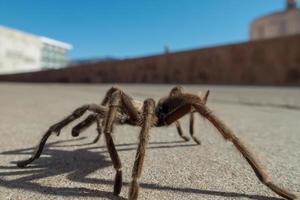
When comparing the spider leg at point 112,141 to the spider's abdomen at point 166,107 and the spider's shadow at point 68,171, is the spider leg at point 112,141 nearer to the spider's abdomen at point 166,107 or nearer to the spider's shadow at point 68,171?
the spider's shadow at point 68,171

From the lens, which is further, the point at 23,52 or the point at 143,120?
the point at 23,52

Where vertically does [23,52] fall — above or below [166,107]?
above

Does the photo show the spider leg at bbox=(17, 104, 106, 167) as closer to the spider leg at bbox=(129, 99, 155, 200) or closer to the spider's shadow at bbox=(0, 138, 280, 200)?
the spider's shadow at bbox=(0, 138, 280, 200)

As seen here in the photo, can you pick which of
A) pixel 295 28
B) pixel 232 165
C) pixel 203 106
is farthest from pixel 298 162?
pixel 295 28

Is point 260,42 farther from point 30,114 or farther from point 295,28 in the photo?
point 295,28

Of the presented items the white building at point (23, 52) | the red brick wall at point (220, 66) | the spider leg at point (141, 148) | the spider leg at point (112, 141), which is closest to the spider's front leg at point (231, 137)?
the spider leg at point (141, 148)

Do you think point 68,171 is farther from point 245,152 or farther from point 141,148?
point 245,152

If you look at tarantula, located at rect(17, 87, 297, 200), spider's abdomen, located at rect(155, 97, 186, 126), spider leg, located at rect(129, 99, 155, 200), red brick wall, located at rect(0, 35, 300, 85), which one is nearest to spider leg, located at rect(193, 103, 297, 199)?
tarantula, located at rect(17, 87, 297, 200)

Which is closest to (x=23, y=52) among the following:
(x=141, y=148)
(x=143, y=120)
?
(x=143, y=120)
